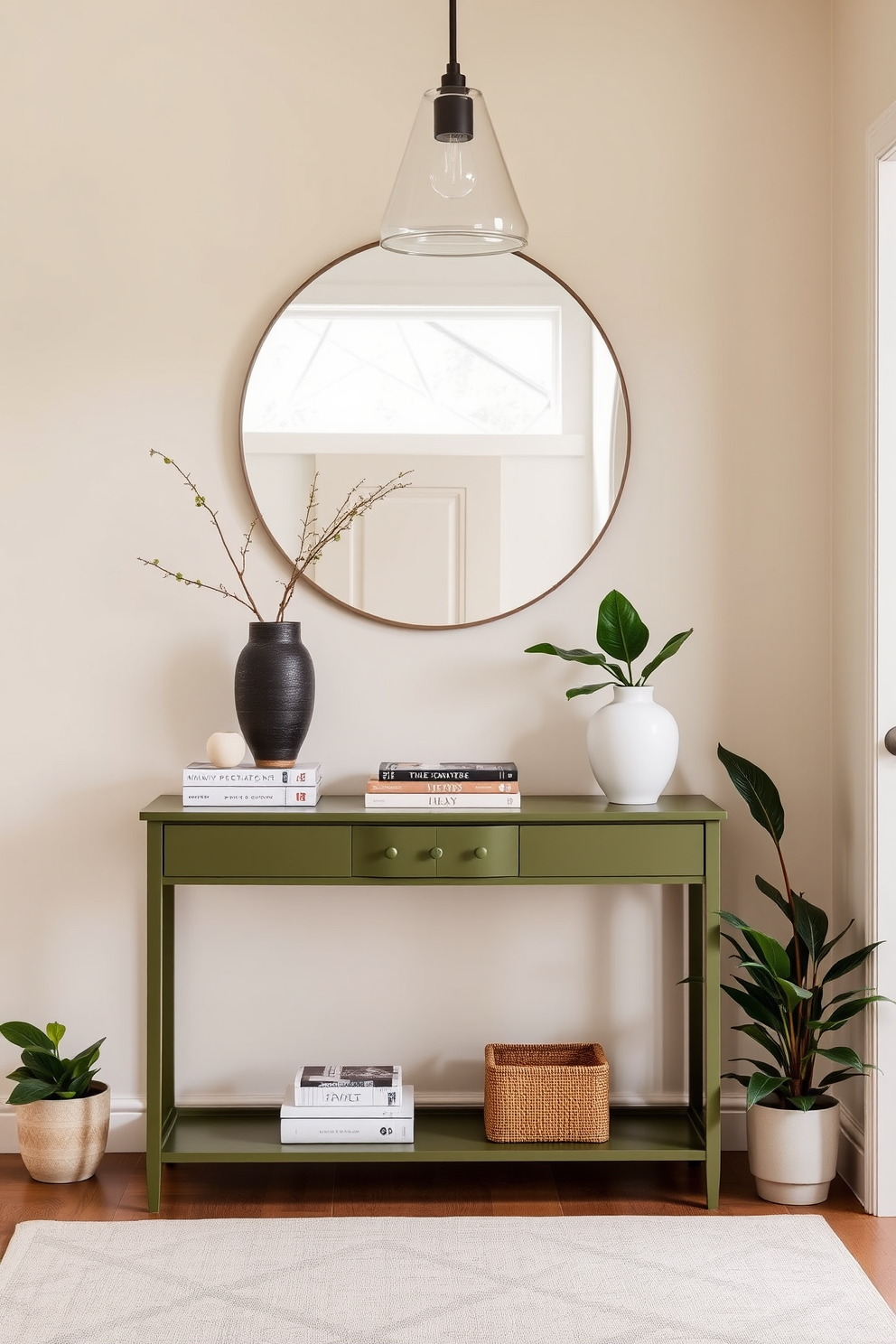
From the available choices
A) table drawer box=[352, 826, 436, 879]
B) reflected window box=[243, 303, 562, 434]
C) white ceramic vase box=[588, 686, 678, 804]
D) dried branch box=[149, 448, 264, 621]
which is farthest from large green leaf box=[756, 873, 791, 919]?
dried branch box=[149, 448, 264, 621]

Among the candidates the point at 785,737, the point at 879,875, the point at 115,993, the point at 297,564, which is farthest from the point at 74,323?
the point at 879,875

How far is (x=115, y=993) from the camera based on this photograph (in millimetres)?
2803

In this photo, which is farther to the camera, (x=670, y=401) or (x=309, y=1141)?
(x=670, y=401)

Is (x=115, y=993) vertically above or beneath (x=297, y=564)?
beneath

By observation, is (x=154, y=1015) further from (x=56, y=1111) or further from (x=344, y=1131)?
(x=344, y=1131)

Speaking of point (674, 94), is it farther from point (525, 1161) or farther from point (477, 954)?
point (525, 1161)

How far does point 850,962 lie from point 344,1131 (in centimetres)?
113

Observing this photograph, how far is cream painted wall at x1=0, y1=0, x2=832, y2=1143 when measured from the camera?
9.05 ft

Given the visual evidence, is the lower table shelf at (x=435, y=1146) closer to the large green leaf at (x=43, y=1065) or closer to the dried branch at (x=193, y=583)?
the large green leaf at (x=43, y=1065)

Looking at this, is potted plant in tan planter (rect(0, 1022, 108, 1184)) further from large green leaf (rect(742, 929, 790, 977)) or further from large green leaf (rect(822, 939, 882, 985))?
large green leaf (rect(822, 939, 882, 985))

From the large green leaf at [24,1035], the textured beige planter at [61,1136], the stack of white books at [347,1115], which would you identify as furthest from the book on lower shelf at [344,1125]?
the large green leaf at [24,1035]

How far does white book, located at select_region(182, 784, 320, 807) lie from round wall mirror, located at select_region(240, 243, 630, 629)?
483mm

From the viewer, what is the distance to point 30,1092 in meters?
2.52

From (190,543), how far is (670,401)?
1185 mm
